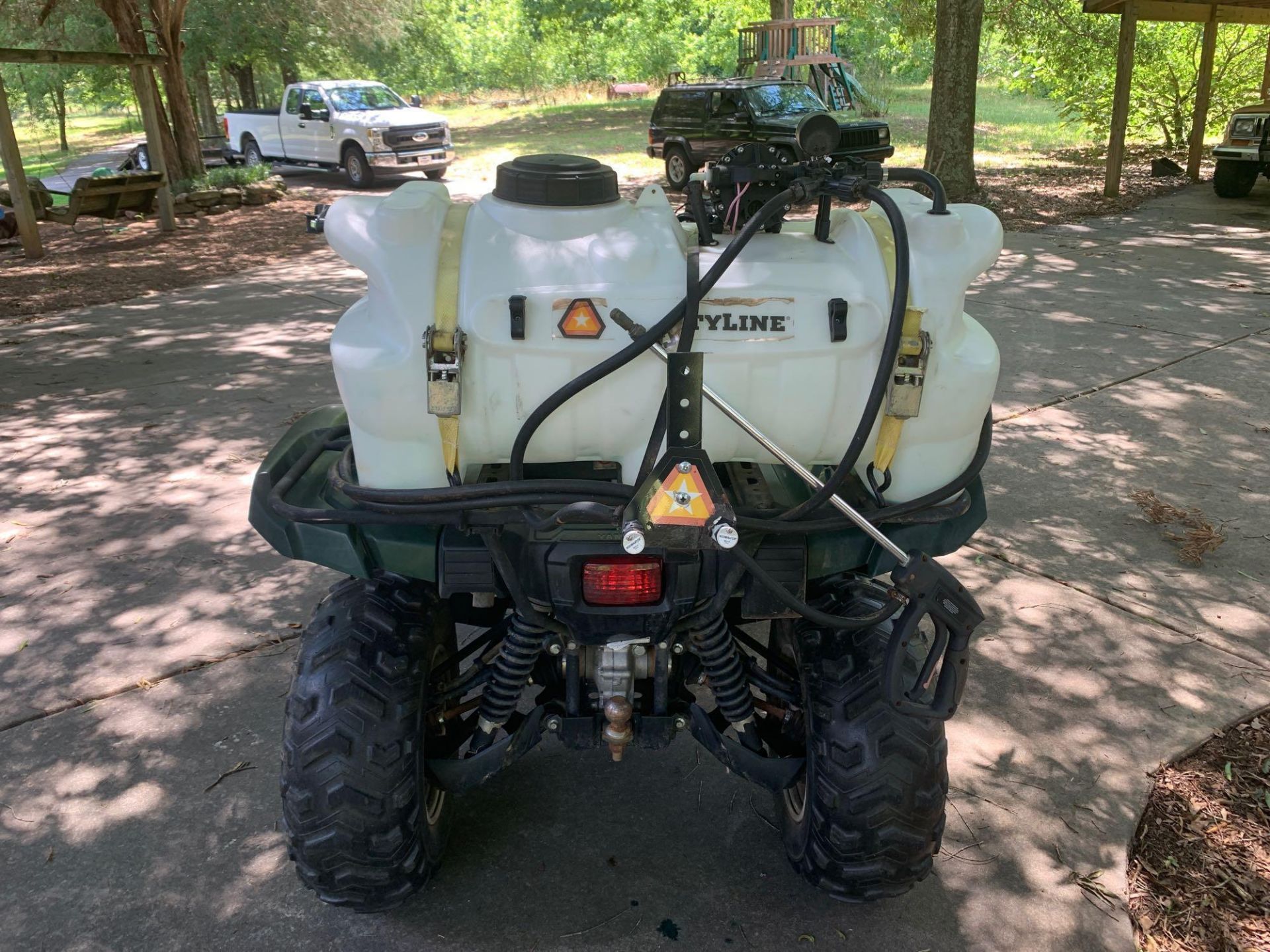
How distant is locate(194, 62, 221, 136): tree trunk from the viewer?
86.4ft

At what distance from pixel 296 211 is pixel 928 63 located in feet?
113

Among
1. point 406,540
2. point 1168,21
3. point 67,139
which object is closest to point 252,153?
point 1168,21

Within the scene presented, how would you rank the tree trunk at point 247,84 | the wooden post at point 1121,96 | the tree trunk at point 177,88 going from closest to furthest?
the wooden post at point 1121,96 < the tree trunk at point 177,88 < the tree trunk at point 247,84

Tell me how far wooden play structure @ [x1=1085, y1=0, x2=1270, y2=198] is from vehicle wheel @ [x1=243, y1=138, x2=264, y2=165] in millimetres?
15125

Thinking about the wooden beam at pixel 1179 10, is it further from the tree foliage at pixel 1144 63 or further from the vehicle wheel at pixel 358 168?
the vehicle wheel at pixel 358 168

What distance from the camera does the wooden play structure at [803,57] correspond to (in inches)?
974

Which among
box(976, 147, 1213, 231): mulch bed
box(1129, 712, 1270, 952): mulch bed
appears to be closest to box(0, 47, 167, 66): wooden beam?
box(976, 147, 1213, 231): mulch bed

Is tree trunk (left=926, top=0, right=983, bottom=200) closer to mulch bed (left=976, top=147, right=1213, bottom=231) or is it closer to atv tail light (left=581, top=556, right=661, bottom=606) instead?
mulch bed (left=976, top=147, right=1213, bottom=231)

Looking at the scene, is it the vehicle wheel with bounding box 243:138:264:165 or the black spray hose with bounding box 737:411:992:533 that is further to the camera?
the vehicle wheel with bounding box 243:138:264:165

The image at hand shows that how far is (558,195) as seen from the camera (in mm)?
2221

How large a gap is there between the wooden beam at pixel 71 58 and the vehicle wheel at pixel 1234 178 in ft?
45.9

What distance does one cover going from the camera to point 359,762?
221 cm

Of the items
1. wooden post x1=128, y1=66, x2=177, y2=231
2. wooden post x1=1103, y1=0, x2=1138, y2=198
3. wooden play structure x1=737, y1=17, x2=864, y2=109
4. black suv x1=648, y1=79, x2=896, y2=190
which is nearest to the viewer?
wooden post x1=128, y1=66, x2=177, y2=231

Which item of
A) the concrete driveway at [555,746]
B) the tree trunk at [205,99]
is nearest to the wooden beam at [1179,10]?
the concrete driveway at [555,746]
